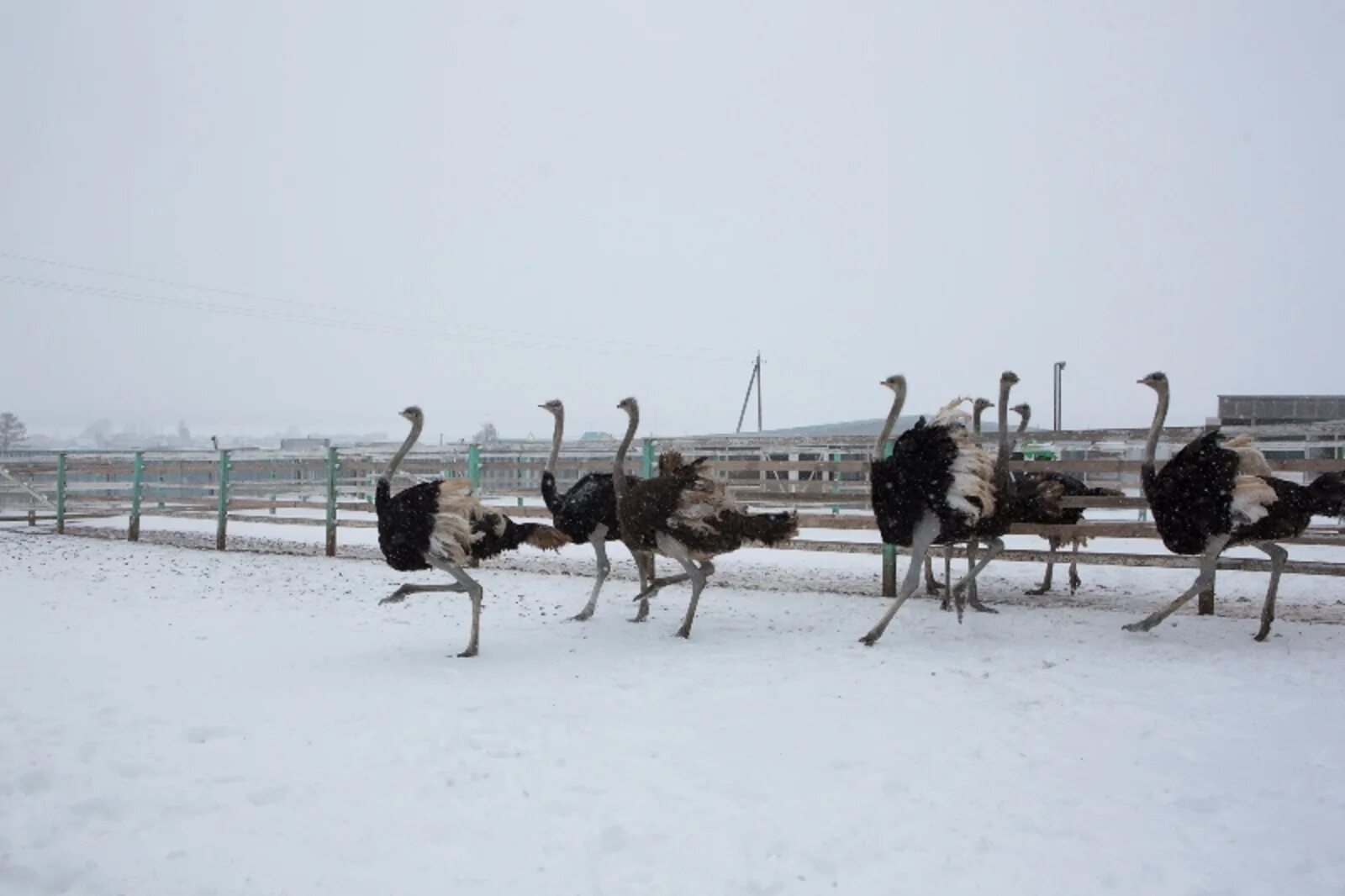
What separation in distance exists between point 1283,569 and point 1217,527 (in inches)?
41.1

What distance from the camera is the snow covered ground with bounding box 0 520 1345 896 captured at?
2.75 meters

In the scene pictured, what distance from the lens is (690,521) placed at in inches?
228

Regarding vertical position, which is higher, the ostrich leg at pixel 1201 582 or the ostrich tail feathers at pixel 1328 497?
the ostrich tail feathers at pixel 1328 497

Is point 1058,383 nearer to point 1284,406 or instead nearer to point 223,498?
point 1284,406

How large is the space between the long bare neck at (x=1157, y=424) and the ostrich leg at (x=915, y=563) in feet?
4.88

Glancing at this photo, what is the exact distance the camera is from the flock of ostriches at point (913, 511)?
531 cm

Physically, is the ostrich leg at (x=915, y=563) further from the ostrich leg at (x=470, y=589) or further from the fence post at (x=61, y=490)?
the fence post at (x=61, y=490)

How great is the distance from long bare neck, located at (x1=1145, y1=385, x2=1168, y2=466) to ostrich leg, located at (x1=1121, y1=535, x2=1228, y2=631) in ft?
2.03

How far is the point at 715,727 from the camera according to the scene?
3955mm

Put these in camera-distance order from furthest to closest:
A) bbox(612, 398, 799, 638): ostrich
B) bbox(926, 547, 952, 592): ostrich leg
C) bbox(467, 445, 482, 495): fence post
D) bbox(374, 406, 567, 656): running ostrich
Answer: bbox(467, 445, 482, 495): fence post < bbox(926, 547, 952, 592): ostrich leg < bbox(612, 398, 799, 638): ostrich < bbox(374, 406, 567, 656): running ostrich

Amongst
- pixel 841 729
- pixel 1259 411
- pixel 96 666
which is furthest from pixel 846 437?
pixel 1259 411

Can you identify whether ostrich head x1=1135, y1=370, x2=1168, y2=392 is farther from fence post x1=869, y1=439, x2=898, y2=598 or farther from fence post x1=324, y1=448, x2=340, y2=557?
fence post x1=324, y1=448, x2=340, y2=557

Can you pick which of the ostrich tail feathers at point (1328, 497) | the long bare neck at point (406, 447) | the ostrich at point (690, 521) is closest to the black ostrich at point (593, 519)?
the ostrich at point (690, 521)

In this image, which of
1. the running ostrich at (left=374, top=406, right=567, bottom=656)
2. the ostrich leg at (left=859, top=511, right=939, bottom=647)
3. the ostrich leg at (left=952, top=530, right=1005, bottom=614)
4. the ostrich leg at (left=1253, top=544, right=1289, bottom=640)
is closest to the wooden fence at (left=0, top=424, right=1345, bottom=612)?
the ostrich leg at (left=1253, top=544, right=1289, bottom=640)
